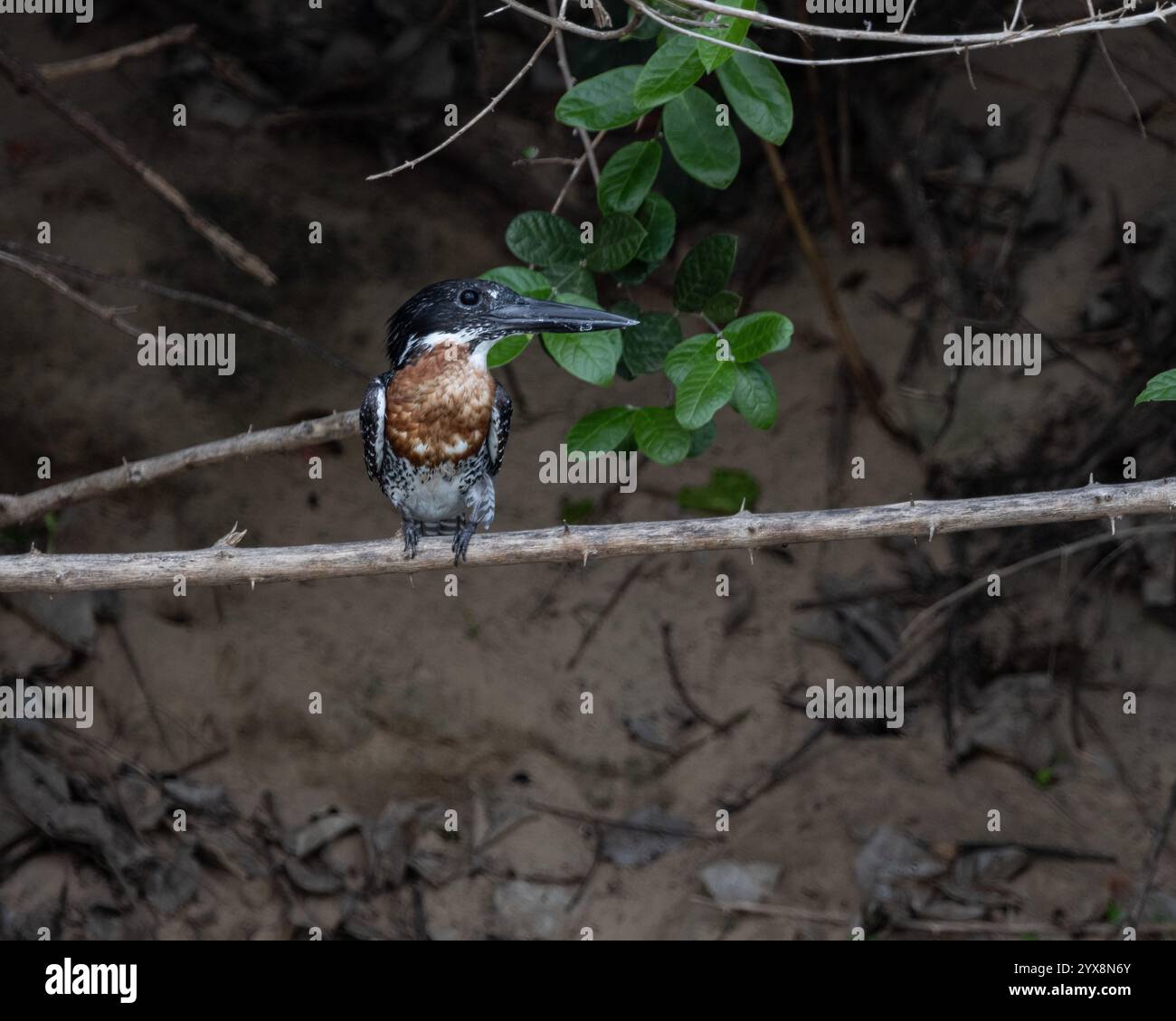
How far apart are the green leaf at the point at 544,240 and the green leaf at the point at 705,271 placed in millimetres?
326

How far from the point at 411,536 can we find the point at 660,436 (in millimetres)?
854

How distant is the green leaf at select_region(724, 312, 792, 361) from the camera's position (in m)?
3.28

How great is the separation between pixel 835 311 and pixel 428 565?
2.67m

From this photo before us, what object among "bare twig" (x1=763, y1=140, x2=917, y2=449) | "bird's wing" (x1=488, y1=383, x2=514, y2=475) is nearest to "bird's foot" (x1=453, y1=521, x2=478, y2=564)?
"bird's wing" (x1=488, y1=383, x2=514, y2=475)

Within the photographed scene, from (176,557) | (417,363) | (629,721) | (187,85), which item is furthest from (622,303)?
(187,85)

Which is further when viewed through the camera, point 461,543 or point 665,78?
point 461,543

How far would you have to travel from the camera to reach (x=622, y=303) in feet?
12.6

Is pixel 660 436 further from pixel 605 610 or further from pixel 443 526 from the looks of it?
pixel 605 610

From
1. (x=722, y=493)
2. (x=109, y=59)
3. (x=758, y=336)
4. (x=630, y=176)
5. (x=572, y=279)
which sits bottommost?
(x=722, y=493)

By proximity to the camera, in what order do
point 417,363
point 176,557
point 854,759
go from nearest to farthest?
point 176,557 < point 417,363 < point 854,759

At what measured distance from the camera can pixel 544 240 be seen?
3.74m

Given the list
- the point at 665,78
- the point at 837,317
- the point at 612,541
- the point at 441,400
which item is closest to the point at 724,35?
the point at 665,78

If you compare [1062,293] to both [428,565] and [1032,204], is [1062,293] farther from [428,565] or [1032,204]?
[428,565]

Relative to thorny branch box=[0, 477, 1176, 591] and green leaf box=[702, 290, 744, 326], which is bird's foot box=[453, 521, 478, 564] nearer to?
thorny branch box=[0, 477, 1176, 591]
